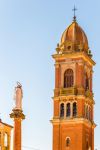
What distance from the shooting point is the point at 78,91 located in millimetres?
75062

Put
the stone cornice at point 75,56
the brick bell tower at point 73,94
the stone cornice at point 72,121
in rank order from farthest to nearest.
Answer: the stone cornice at point 75,56 → the brick bell tower at point 73,94 → the stone cornice at point 72,121

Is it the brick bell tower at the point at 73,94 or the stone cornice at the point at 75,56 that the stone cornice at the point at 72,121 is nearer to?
the brick bell tower at the point at 73,94

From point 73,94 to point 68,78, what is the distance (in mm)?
2838

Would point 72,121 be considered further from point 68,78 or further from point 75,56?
point 75,56

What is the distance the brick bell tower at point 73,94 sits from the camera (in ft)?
242

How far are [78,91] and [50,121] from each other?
5.32m

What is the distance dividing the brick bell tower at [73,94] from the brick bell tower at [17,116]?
38568 mm

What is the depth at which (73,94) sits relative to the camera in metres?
74.9

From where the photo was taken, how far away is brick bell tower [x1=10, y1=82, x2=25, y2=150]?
34.1 meters

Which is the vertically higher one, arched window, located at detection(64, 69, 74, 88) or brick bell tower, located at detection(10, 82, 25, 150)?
arched window, located at detection(64, 69, 74, 88)

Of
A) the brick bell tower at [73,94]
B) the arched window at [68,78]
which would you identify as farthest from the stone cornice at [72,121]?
the arched window at [68,78]

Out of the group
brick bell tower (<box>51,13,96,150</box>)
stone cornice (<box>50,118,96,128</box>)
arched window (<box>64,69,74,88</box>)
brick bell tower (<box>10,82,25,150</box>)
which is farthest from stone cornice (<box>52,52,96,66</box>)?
brick bell tower (<box>10,82,25,150</box>)

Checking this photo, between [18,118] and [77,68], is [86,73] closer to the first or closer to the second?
[77,68]

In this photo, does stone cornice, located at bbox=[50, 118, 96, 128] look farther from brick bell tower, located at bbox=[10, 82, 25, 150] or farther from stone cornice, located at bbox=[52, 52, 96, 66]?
brick bell tower, located at bbox=[10, 82, 25, 150]
